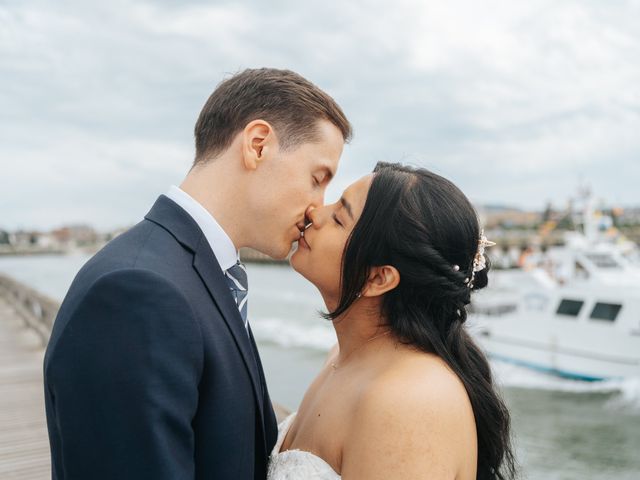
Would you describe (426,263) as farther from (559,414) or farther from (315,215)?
(559,414)

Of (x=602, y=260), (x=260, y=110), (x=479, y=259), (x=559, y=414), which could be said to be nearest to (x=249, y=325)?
(x=260, y=110)

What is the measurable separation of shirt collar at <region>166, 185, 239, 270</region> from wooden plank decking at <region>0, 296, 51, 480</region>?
10.6 ft

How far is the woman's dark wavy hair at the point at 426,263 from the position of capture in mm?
2105

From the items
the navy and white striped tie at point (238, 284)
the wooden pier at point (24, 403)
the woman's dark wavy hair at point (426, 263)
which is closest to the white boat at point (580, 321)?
the wooden pier at point (24, 403)

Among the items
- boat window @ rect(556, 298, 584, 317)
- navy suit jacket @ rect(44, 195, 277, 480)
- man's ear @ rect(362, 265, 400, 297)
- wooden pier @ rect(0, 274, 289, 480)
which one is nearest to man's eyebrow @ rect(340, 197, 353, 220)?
man's ear @ rect(362, 265, 400, 297)

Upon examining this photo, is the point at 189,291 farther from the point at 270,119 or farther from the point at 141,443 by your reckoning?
the point at 270,119

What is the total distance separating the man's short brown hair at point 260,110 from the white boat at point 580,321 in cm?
1478

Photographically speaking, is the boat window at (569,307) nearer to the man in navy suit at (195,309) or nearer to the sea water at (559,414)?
the sea water at (559,414)

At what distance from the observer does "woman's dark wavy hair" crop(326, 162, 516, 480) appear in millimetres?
2105

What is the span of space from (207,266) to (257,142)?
450mm

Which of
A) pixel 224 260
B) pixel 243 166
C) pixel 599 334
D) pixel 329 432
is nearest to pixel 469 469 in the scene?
pixel 329 432

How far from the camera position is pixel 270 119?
6.47 ft

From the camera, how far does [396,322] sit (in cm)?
221

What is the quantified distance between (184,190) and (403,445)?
0.98 m
